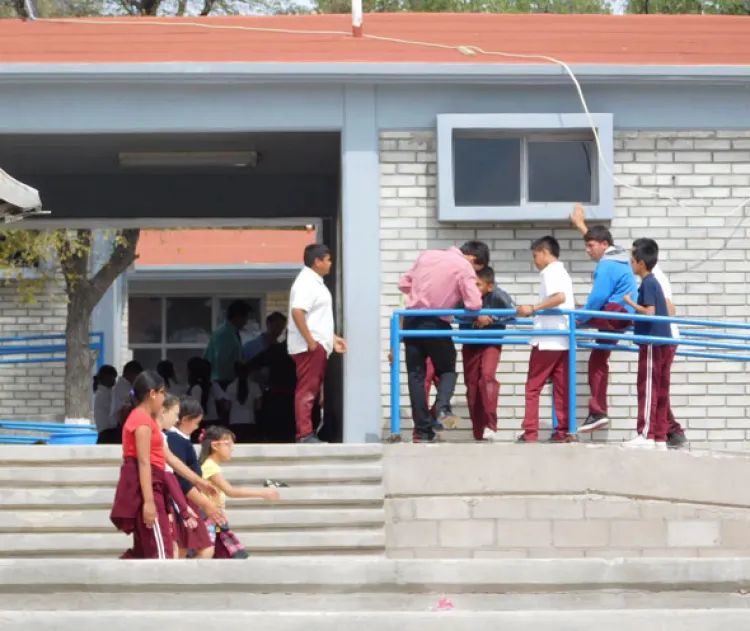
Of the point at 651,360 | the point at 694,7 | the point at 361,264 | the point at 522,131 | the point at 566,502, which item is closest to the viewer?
the point at 566,502

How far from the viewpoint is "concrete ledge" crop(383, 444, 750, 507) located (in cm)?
1070

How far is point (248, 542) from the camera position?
1015 centimetres

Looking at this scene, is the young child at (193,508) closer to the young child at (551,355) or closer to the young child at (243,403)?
the young child at (551,355)

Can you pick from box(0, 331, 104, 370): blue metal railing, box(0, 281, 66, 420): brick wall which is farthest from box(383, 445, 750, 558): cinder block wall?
box(0, 281, 66, 420): brick wall

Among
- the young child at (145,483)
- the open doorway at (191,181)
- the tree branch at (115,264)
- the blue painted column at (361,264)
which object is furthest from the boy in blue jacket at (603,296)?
the tree branch at (115,264)

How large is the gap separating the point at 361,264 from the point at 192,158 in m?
2.83

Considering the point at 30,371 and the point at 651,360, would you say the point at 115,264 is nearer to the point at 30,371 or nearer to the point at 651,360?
the point at 30,371

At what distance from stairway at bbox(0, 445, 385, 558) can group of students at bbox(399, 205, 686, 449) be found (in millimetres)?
751

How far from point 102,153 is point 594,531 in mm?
6432

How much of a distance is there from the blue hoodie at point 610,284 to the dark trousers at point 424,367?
1.15m

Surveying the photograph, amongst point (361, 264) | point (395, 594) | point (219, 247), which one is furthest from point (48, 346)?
point (395, 594)

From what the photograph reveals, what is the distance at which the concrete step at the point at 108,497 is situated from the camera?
1042 centimetres

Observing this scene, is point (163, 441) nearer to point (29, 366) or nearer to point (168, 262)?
point (29, 366)

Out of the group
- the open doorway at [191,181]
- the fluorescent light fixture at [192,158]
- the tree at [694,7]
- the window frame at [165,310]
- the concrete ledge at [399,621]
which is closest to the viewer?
the concrete ledge at [399,621]
